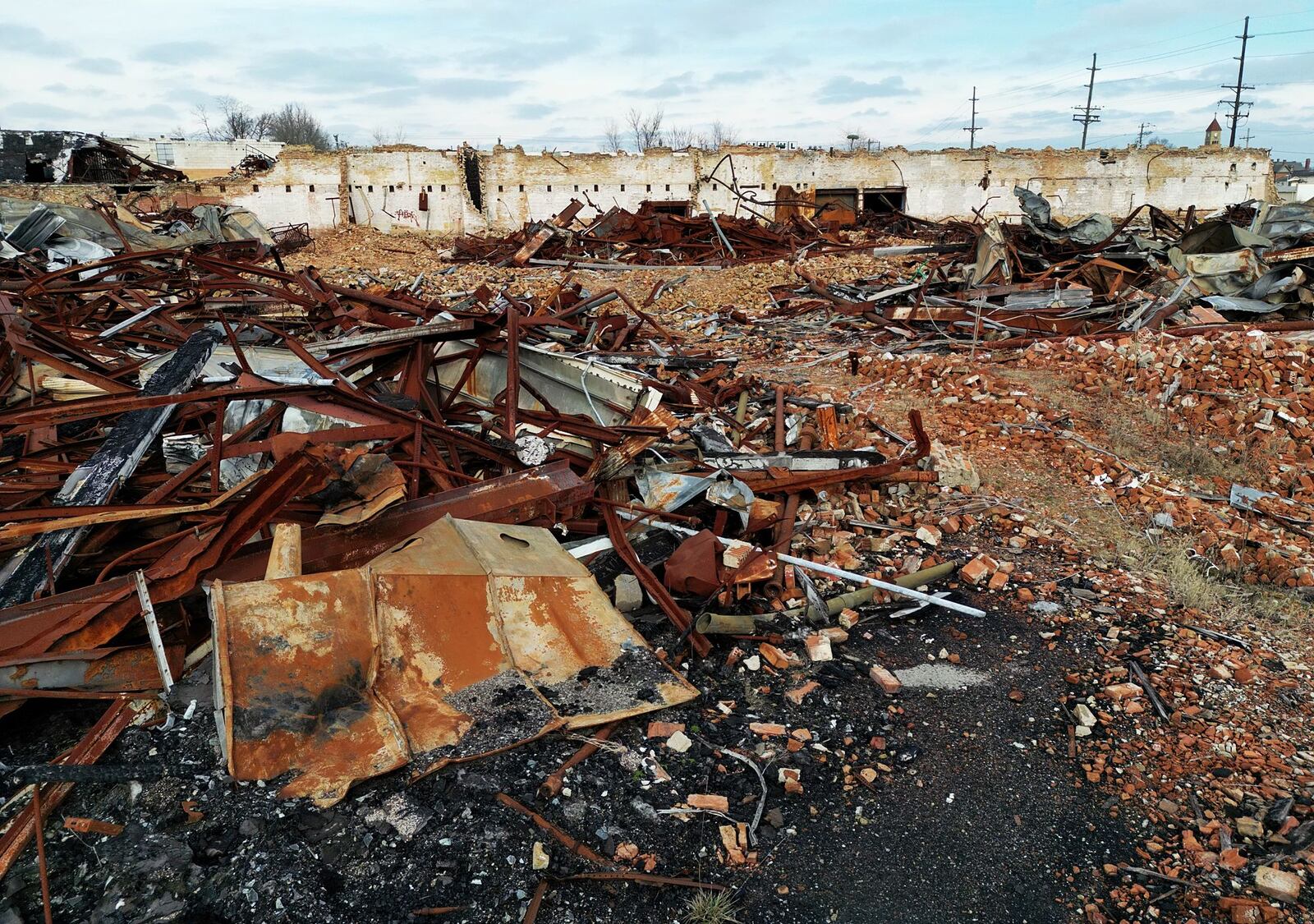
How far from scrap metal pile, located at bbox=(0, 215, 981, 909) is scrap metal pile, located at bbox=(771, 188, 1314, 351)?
165 inches

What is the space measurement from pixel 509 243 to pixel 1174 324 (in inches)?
516

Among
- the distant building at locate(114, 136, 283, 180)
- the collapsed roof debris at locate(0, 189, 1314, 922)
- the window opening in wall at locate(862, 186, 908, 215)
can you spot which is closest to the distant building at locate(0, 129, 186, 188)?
the distant building at locate(114, 136, 283, 180)

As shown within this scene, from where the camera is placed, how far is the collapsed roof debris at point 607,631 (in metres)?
2.42

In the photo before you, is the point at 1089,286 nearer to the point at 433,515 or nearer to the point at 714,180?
the point at 433,515

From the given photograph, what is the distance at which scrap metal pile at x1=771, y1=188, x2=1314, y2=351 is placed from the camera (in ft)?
29.4

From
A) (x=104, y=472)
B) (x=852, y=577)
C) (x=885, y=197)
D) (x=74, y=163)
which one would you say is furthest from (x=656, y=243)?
(x=74, y=163)

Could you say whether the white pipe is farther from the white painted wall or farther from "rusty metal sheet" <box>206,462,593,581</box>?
the white painted wall

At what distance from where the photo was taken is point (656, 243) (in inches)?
657

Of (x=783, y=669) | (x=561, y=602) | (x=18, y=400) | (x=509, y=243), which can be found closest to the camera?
(x=561, y=602)

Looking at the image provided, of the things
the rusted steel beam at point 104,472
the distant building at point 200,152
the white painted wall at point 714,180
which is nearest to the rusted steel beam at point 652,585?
the rusted steel beam at point 104,472

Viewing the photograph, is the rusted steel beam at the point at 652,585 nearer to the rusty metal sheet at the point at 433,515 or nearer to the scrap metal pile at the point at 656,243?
the rusty metal sheet at the point at 433,515

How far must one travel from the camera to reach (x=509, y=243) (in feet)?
57.5

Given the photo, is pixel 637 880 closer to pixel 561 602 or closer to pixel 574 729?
pixel 574 729

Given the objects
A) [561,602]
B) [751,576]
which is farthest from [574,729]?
[751,576]
